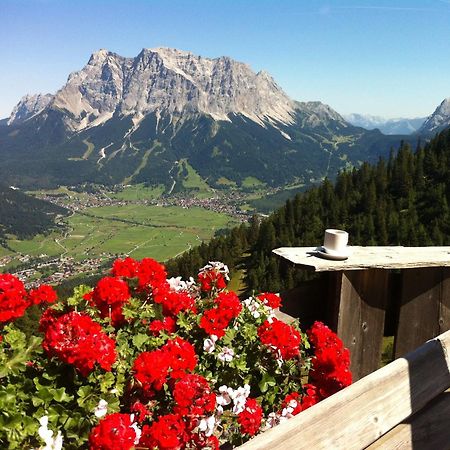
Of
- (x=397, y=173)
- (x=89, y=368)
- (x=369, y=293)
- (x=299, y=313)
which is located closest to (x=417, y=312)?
(x=369, y=293)

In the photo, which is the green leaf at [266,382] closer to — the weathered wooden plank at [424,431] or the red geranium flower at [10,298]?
the weathered wooden plank at [424,431]

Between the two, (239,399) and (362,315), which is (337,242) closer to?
(362,315)

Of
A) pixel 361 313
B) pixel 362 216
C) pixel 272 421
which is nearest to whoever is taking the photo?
pixel 272 421

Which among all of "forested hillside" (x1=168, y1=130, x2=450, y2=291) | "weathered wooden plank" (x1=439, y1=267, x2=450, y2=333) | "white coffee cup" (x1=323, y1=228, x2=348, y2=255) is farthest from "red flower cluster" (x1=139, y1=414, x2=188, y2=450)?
"forested hillside" (x1=168, y1=130, x2=450, y2=291)

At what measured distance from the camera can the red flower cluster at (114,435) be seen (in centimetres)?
234

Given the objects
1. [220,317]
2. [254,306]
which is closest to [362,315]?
[254,306]

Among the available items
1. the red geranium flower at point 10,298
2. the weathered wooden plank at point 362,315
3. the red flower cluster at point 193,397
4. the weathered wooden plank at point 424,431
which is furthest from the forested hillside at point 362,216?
the red flower cluster at point 193,397

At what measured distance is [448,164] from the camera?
110m

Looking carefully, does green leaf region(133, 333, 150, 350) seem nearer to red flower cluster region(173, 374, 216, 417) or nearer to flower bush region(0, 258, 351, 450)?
flower bush region(0, 258, 351, 450)

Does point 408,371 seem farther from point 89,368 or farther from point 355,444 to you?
point 89,368

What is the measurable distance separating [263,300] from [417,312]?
1.60 m

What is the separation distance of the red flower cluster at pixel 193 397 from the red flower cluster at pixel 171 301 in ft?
2.60

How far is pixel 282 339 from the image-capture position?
3.34 meters

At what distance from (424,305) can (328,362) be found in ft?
4.60
